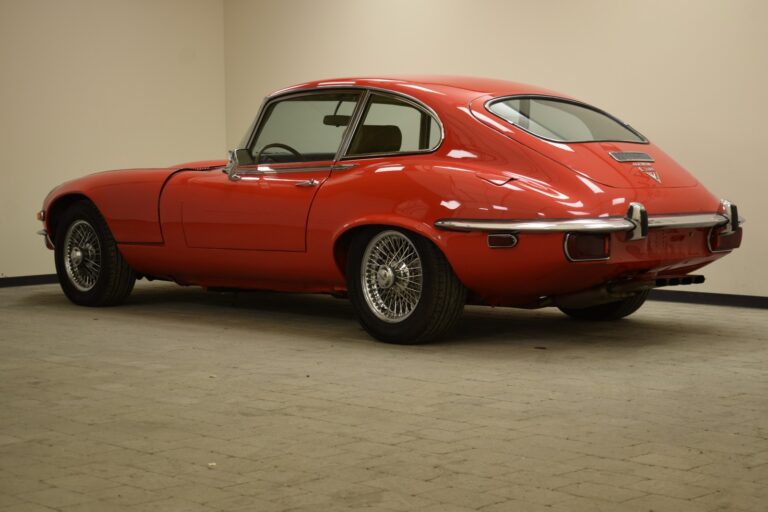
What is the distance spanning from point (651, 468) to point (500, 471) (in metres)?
0.50

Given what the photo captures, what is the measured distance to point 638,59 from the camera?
902 centimetres

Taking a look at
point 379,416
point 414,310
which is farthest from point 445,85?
point 379,416

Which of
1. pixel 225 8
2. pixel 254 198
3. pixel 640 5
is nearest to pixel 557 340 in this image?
pixel 254 198

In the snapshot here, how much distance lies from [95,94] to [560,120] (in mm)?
6014

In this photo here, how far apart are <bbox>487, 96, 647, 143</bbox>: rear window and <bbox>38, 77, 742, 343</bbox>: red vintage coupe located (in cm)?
1

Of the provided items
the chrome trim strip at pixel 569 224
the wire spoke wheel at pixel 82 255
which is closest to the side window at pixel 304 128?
the chrome trim strip at pixel 569 224

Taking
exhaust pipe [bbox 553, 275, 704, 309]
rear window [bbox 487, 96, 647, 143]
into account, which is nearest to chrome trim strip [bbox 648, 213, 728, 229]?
exhaust pipe [bbox 553, 275, 704, 309]

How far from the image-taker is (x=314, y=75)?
11.6 m

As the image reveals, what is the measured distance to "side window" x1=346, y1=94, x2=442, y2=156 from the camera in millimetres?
6566

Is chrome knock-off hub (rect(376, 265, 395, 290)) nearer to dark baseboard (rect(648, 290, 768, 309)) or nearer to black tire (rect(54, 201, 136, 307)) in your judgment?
black tire (rect(54, 201, 136, 307))

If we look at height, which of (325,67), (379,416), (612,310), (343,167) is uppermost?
(325,67)

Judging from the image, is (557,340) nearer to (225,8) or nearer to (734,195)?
(734,195)

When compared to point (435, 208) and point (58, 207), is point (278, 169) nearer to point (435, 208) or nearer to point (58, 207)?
point (435, 208)

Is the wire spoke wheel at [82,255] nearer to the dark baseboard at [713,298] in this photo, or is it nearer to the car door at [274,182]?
the car door at [274,182]
